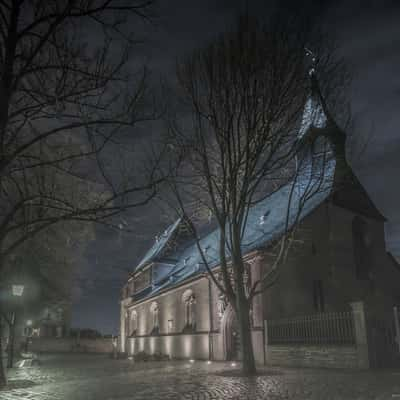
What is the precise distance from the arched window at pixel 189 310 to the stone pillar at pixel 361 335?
15359 mm

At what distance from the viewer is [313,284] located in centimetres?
2347

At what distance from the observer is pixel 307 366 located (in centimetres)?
1794

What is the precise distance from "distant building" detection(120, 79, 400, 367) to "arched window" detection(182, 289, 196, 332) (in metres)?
0.07

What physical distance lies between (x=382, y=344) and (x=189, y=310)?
17.1 meters

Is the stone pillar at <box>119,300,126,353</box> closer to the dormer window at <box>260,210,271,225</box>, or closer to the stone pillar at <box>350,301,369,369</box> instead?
the dormer window at <box>260,210,271,225</box>

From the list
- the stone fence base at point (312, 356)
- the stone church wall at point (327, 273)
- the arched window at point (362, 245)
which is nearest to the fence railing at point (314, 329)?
the stone fence base at point (312, 356)

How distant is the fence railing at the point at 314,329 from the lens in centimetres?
1706

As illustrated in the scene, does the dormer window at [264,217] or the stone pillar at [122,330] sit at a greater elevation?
the dormer window at [264,217]

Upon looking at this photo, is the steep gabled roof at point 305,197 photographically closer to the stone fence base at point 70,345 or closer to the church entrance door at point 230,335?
the church entrance door at point 230,335

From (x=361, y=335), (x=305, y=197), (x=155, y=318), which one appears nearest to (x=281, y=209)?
(x=305, y=197)

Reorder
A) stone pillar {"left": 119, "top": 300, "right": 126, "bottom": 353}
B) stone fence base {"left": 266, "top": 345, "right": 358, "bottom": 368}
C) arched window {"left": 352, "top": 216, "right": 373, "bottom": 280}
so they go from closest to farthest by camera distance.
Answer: stone fence base {"left": 266, "top": 345, "right": 358, "bottom": 368} < arched window {"left": 352, "top": 216, "right": 373, "bottom": 280} < stone pillar {"left": 119, "top": 300, "right": 126, "bottom": 353}

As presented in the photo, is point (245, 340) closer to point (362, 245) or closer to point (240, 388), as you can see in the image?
point (240, 388)

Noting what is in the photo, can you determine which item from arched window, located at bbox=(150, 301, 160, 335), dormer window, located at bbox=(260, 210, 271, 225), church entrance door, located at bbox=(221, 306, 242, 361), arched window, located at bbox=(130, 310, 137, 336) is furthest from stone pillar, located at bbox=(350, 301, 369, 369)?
arched window, located at bbox=(130, 310, 137, 336)

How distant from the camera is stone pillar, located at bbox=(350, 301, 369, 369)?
15.6 meters
